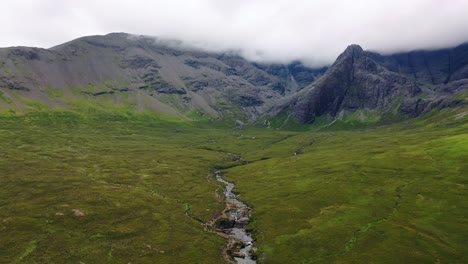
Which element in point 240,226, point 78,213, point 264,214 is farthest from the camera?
point 264,214

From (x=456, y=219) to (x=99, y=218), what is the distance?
10938cm

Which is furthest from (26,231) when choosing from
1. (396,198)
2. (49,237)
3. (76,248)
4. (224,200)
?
(396,198)

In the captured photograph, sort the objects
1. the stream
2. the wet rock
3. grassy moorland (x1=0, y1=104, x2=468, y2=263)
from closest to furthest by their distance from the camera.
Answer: grassy moorland (x1=0, y1=104, x2=468, y2=263), the stream, the wet rock

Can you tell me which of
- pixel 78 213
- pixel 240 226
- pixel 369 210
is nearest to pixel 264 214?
pixel 240 226

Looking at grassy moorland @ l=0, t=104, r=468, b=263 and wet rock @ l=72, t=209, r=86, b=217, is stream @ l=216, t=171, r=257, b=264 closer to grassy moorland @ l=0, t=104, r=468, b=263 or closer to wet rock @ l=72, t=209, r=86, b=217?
grassy moorland @ l=0, t=104, r=468, b=263

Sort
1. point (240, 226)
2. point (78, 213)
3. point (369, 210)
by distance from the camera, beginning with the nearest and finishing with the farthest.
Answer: point (78, 213)
point (240, 226)
point (369, 210)

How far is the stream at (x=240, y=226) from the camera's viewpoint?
330 ft

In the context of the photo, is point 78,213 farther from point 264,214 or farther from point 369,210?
point 369,210

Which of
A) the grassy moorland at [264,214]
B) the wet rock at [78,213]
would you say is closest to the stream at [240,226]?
the grassy moorland at [264,214]

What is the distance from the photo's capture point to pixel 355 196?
144625mm

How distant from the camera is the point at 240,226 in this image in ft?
412

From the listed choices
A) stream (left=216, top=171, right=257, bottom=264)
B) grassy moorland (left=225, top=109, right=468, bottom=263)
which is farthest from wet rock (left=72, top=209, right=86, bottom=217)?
grassy moorland (left=225, top=109, right=468, bottom=263)

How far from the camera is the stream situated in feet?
330

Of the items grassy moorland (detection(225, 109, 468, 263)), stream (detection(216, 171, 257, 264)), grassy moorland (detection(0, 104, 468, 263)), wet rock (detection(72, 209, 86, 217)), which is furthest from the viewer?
wet rock (detection(72, 209, 86, 217))
